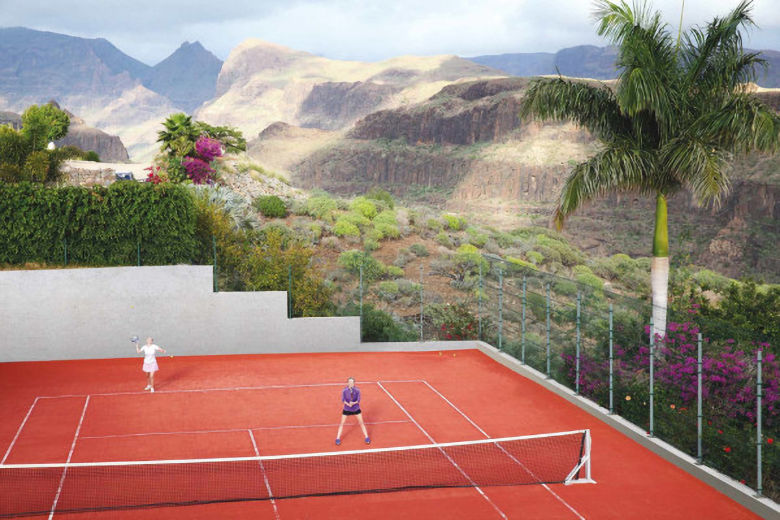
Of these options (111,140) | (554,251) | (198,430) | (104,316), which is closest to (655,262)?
(198,430)

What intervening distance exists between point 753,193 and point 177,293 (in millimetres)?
68012

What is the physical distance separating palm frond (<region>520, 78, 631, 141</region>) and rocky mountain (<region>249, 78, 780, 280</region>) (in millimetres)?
39116

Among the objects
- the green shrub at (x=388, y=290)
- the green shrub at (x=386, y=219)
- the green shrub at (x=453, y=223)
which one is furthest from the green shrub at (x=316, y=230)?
the green shrub at (x=453, y=223)

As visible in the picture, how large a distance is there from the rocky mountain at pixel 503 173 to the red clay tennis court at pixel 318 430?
136 ft

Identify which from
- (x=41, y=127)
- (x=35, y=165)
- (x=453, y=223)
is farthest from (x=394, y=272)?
(x=41, y=127)

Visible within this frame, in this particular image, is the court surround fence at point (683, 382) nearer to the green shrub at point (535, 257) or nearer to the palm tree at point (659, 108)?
the palm tree at point (659, 108)

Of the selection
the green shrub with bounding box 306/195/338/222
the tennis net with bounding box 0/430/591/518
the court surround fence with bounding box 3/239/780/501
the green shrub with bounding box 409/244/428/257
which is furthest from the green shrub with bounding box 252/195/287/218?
the tennis net with bounding box 0/430/591/518

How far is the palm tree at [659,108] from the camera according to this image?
62.5 feet

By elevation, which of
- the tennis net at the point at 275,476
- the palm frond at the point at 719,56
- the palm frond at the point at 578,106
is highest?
the palm frond at the point at 719,56

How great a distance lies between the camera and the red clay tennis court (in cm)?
1305

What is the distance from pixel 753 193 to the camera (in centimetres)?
7738

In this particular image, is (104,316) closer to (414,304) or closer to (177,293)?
(177,293)

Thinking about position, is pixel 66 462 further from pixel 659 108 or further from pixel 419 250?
pixel 419 250

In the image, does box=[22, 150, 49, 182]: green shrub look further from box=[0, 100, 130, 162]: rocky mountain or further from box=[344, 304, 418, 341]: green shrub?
box=[0, 100, 130, 162]: rocky mountain
